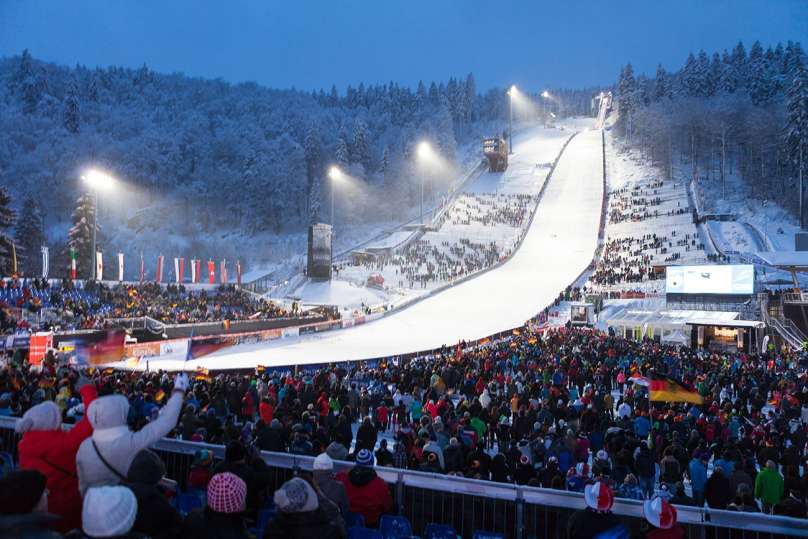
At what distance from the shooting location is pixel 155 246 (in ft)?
261

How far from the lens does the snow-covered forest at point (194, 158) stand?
82.6m

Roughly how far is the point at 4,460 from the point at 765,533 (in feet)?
20.6

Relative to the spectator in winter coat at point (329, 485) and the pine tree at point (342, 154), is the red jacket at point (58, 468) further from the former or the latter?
the pine tree at point (342, 154)

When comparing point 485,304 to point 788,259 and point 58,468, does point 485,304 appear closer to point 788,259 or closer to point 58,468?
point 788,259

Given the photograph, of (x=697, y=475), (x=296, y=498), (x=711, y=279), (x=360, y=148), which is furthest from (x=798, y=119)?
(x=296, y=498)

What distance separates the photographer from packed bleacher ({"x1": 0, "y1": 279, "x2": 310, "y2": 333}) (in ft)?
81.9

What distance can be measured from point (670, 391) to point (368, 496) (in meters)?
8.70

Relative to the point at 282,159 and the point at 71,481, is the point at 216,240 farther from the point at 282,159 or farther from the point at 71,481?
the point at 71,481

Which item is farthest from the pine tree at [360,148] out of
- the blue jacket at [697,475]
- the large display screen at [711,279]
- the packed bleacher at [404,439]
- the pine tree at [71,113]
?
the blue jacket at [697,475]

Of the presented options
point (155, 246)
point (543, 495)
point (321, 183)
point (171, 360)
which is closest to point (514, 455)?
point (543, 495)

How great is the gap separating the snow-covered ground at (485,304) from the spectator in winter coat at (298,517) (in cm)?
1532

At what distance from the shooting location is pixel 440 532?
4422mm

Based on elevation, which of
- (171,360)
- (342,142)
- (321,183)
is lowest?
(171,360)

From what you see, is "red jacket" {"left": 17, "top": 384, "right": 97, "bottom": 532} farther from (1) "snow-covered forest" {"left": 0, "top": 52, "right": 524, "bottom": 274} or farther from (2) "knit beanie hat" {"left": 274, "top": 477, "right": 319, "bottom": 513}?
(1) "snow-covered forest" {"left": 0, "top": 52, "right": 524, "bottom": 274}
